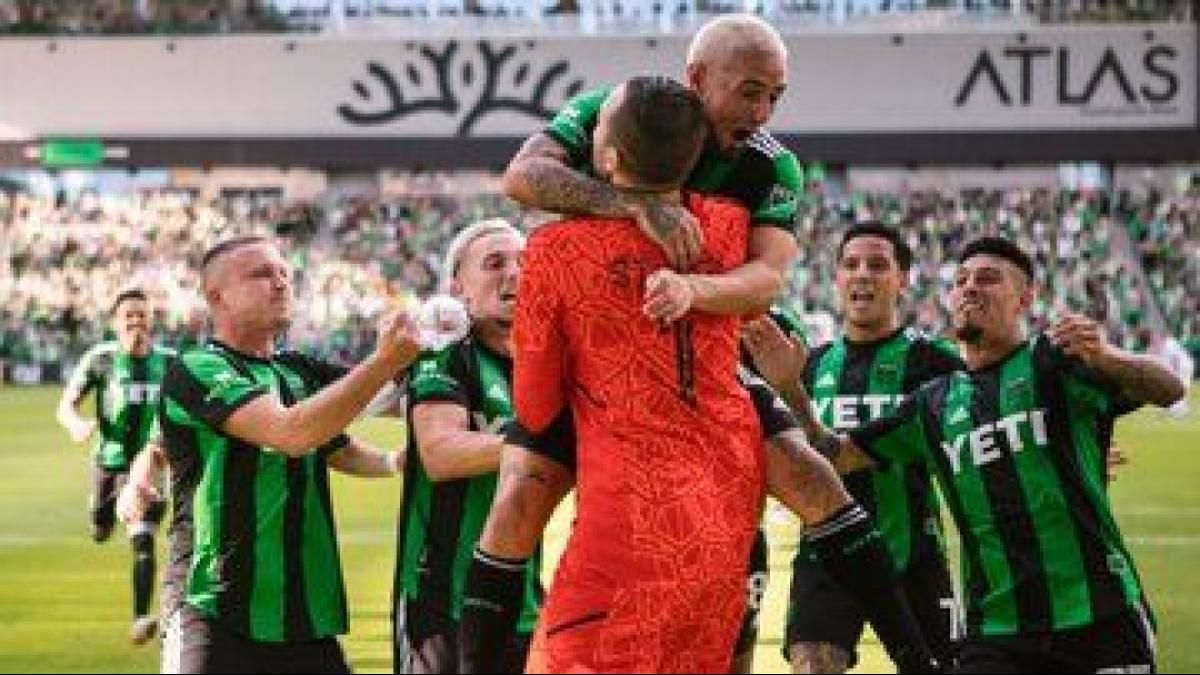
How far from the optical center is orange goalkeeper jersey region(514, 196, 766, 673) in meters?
4.41

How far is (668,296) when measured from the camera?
438 centimetres

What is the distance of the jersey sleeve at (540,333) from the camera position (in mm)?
4516

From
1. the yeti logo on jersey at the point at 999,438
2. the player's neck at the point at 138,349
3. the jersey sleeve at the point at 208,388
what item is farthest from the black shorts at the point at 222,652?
the player's neck at the point at 138,349

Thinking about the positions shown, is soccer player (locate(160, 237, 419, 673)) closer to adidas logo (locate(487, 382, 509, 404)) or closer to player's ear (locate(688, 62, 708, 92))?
adidas logo (locate(487, 382, 509, 404))

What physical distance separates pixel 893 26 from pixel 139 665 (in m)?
40.8

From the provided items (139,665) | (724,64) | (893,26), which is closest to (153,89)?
(893,26)

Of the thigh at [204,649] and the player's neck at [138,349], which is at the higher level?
the player's neck at [138,349]

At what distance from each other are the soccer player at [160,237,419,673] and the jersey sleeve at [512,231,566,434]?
4.72ft

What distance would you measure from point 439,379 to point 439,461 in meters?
0.43

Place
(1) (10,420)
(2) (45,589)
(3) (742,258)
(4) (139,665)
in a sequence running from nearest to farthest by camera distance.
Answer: (3) (742,258) → (4) (139,665) → (2) (45,589) → (1) (10,420)

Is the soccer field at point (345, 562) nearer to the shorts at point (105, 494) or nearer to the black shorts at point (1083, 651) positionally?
the shorts at point (105, 494)

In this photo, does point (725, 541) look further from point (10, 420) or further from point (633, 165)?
point (10, 420)

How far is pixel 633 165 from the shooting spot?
14.9 feet

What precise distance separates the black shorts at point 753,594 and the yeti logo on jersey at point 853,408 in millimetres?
1048
